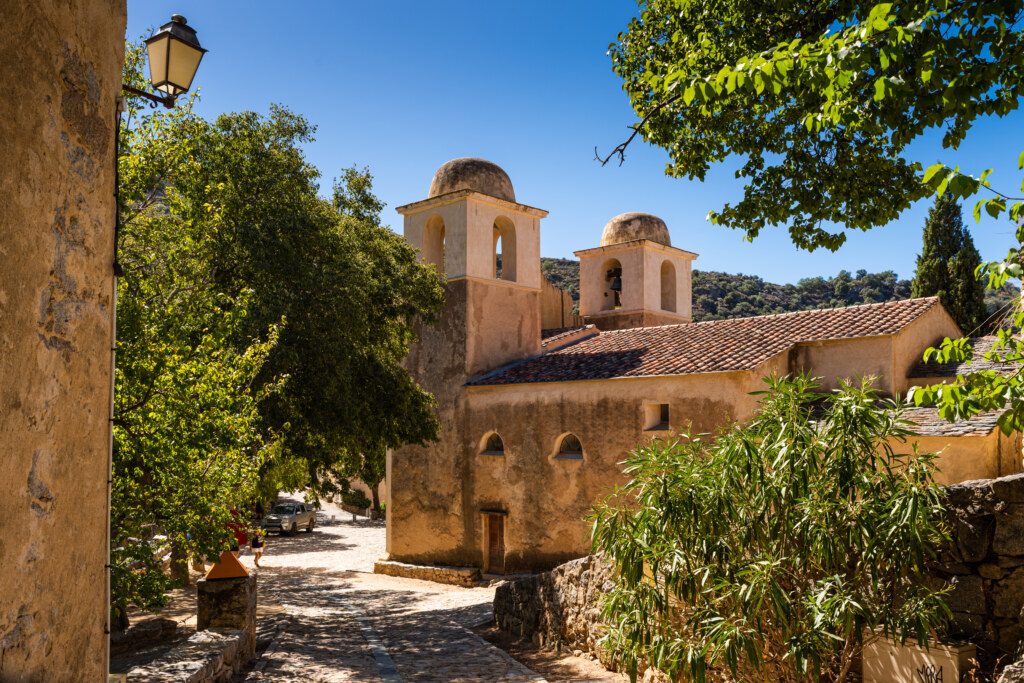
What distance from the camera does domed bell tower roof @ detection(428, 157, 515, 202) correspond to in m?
21.3

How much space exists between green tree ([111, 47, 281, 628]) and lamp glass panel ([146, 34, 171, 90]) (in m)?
2.78

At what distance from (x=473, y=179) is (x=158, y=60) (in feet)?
53.0

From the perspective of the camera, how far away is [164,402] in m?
7.57

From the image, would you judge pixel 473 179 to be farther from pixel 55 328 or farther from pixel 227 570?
pixel 55 328

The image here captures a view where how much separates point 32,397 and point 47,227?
66 cm

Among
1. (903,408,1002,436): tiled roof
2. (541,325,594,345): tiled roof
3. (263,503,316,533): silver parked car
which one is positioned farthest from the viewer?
(263,503,316,533): silver parked car

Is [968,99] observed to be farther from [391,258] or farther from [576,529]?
[576,529]

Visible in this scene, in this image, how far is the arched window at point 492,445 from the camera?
1966cm

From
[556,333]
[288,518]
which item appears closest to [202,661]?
[556,333]

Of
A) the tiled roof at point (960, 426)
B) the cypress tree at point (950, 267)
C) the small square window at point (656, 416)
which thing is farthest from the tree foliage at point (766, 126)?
the cypress tree at point (950, 267)

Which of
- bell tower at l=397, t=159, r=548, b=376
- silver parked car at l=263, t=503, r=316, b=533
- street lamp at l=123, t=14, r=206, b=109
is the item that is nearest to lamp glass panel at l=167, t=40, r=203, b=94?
street lamp at l=123, t=14, r=206, b=109

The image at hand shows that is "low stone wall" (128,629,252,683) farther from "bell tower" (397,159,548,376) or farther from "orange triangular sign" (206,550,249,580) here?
"bell tower" (397,159,548,376)

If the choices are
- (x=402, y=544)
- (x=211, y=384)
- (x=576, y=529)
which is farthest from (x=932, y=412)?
(x=402, y=544)

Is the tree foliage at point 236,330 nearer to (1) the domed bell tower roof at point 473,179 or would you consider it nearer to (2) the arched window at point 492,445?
(2) the arched window at point 492,445
